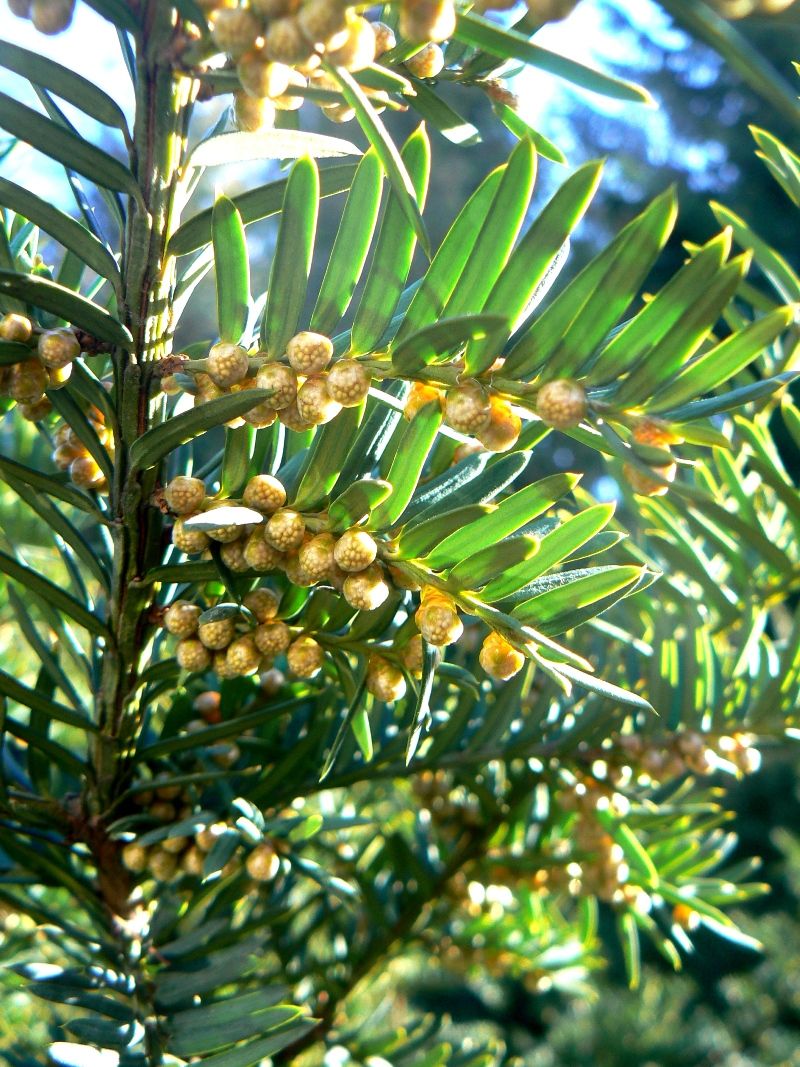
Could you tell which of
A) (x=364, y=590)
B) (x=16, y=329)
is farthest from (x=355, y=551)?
(x=16, y=329)

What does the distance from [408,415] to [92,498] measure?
0.11 m

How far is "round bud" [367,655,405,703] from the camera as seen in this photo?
0.33 metres

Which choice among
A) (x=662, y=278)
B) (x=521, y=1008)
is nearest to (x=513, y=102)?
(x=521, y=1008)

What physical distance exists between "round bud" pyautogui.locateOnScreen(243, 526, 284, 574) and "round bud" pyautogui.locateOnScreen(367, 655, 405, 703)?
0.06 m

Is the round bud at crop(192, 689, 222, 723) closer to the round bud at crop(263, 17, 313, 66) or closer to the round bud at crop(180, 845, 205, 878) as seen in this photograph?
the round bud at crop(180, 845, 205, 878)

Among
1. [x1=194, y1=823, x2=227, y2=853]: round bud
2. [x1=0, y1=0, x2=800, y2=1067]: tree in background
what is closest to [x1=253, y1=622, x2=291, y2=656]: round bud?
[x1=0, y1=0, x2=800, y2=1067]: tree in background

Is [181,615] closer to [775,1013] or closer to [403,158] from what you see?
[403,158]

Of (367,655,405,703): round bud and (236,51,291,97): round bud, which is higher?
(236,51,291,97): round bud

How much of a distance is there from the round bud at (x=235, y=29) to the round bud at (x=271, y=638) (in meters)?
0.17

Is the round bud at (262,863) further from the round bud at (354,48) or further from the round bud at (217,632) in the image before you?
the round bud at (354,48)

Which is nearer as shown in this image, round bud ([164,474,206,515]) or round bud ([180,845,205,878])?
round bud ([164,474,206,515])

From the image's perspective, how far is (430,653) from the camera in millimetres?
301

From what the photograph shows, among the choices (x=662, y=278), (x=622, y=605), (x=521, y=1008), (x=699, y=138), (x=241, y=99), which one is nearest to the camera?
(x=241, y=99)

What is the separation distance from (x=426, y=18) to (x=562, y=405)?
0.31 feet
